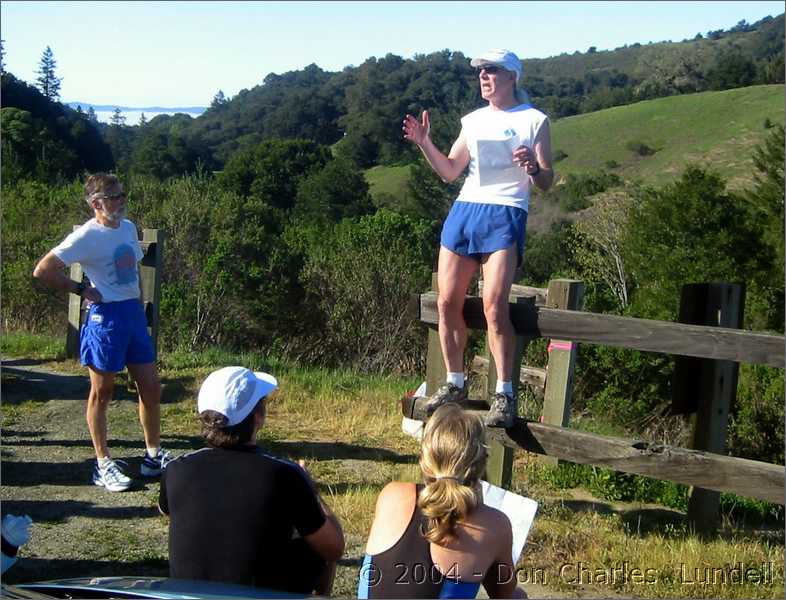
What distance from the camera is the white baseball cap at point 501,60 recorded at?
15.1ft

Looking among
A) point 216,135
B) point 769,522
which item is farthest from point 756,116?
point 769,522

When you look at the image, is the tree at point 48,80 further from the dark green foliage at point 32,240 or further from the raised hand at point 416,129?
the raised hand at point 416,129

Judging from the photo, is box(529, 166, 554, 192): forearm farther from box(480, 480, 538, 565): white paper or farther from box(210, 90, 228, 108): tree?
box(210, 90, 228, 108): tree

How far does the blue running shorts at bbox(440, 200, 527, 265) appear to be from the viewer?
4.65 metres

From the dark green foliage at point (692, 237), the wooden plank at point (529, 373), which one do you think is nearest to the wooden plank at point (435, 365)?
the wooden plank at point (529, 373)

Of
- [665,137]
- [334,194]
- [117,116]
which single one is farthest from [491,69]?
[665,137]

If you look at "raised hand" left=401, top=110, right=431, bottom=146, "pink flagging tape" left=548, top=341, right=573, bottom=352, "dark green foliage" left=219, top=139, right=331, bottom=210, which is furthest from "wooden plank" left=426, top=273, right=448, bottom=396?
"dark green foliage" left=219, top=139, right=331, bottom=210

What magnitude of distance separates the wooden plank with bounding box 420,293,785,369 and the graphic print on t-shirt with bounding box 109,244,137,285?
76.7 inches

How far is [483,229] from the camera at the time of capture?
4.68 m

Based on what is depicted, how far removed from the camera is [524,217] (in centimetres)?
474

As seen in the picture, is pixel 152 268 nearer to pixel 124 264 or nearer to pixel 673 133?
pixel 124 264

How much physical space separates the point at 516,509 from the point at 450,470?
1.35 metres

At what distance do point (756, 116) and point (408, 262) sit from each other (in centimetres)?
6129

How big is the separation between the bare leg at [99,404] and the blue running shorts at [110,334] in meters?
0.07
